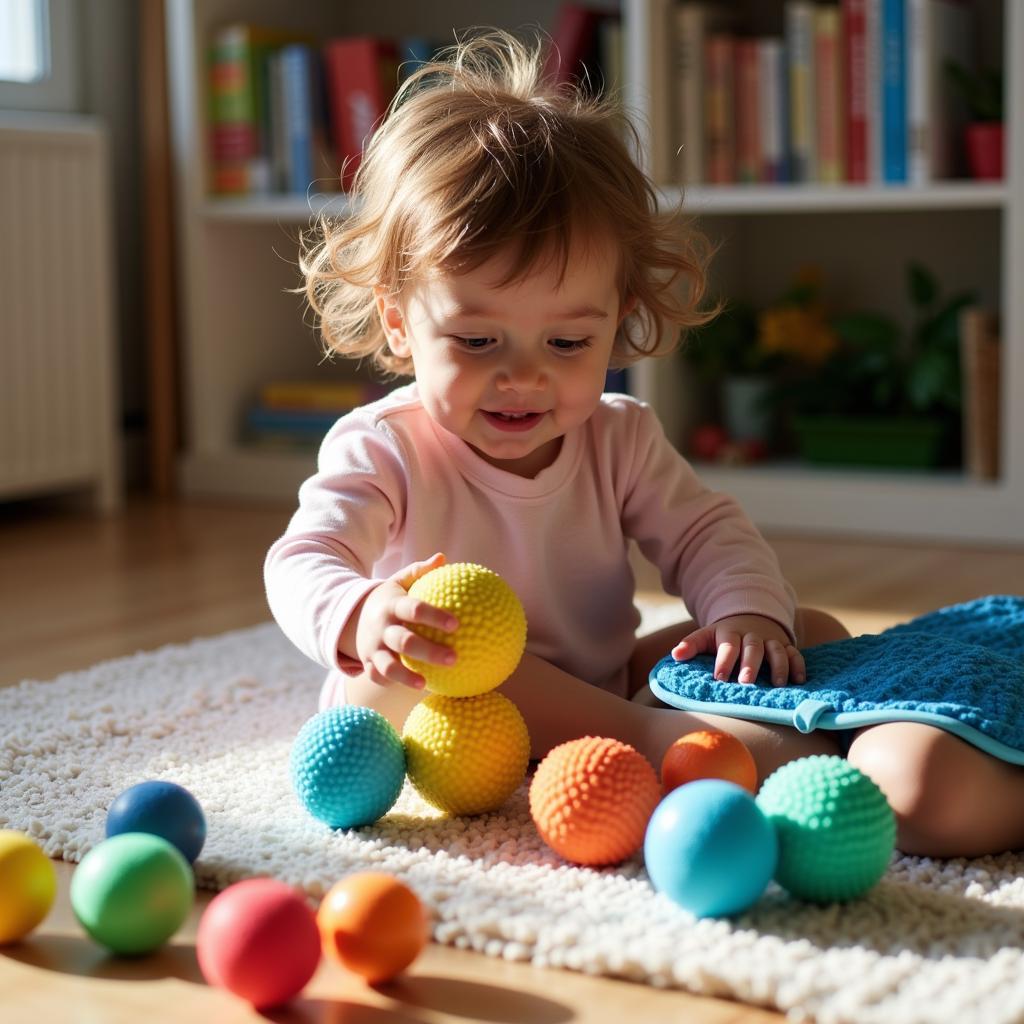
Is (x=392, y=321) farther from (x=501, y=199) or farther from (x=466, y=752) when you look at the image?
(x=466, y=752)

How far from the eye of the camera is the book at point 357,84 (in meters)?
2.68

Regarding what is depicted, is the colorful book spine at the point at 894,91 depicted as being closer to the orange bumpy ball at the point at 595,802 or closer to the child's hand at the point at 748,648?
the child's hand at the point at 748,648

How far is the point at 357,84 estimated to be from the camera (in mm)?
2695

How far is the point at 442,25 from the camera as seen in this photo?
294 cm

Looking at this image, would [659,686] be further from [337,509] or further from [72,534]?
[72,534]

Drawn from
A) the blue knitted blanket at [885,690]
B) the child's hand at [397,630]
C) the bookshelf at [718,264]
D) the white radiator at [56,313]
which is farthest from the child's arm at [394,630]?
the white radiator at [56,313]

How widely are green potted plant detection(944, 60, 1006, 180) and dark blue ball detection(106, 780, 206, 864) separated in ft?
5.57

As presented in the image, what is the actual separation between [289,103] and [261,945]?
2.23m

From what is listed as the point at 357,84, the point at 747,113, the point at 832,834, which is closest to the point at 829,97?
the point at 747,113

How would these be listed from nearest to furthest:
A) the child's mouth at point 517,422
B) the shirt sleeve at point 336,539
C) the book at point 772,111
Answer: the shirt sleeve at point 336,539 → the child's mouth at point 517,422 → the book at point 772,111

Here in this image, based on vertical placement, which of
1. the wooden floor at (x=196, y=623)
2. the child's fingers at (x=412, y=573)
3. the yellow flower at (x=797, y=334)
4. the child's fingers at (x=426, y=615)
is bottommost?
the wooden floor at (x=196, y=623)

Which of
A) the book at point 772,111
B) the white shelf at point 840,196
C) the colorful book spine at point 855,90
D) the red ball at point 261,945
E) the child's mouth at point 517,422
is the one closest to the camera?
the red ball at point 261,945

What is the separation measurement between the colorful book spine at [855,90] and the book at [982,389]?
0.28 m

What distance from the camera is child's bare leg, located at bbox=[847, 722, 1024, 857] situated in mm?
944
